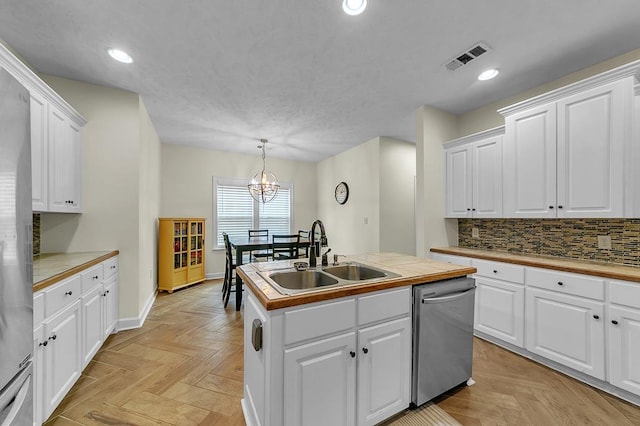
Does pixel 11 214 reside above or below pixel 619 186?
below

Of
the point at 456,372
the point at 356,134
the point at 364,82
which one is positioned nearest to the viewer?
the point at 456,372

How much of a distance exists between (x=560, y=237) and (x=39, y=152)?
4706 mm

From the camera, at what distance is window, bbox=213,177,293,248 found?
17.3 ft

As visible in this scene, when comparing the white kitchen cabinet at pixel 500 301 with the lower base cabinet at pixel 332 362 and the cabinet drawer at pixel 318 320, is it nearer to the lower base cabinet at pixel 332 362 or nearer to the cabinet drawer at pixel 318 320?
the lower base cabinet at pixel 332 362

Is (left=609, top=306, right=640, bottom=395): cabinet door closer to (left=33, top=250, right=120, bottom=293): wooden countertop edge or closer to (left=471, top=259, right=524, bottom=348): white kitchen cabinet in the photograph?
(left=471, top=259, right=524, bottom=348): white kitchen cabinet

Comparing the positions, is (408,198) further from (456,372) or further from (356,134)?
(456,372)

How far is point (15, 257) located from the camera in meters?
0.86

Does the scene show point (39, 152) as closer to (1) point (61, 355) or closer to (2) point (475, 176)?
(1) point (61, 355)

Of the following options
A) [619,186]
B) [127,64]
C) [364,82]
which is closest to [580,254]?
[619,186]

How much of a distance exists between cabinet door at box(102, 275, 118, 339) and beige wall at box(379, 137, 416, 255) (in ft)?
11.9

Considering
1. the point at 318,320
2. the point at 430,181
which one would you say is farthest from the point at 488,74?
the point at 318,320

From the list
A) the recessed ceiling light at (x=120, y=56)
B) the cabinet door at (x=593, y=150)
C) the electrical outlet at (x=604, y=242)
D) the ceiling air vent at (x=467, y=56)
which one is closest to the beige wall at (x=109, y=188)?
the recessed ceiling light at (x=120, y=56)

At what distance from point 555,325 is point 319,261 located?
2028 millimetres

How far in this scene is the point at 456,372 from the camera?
1.78 m
